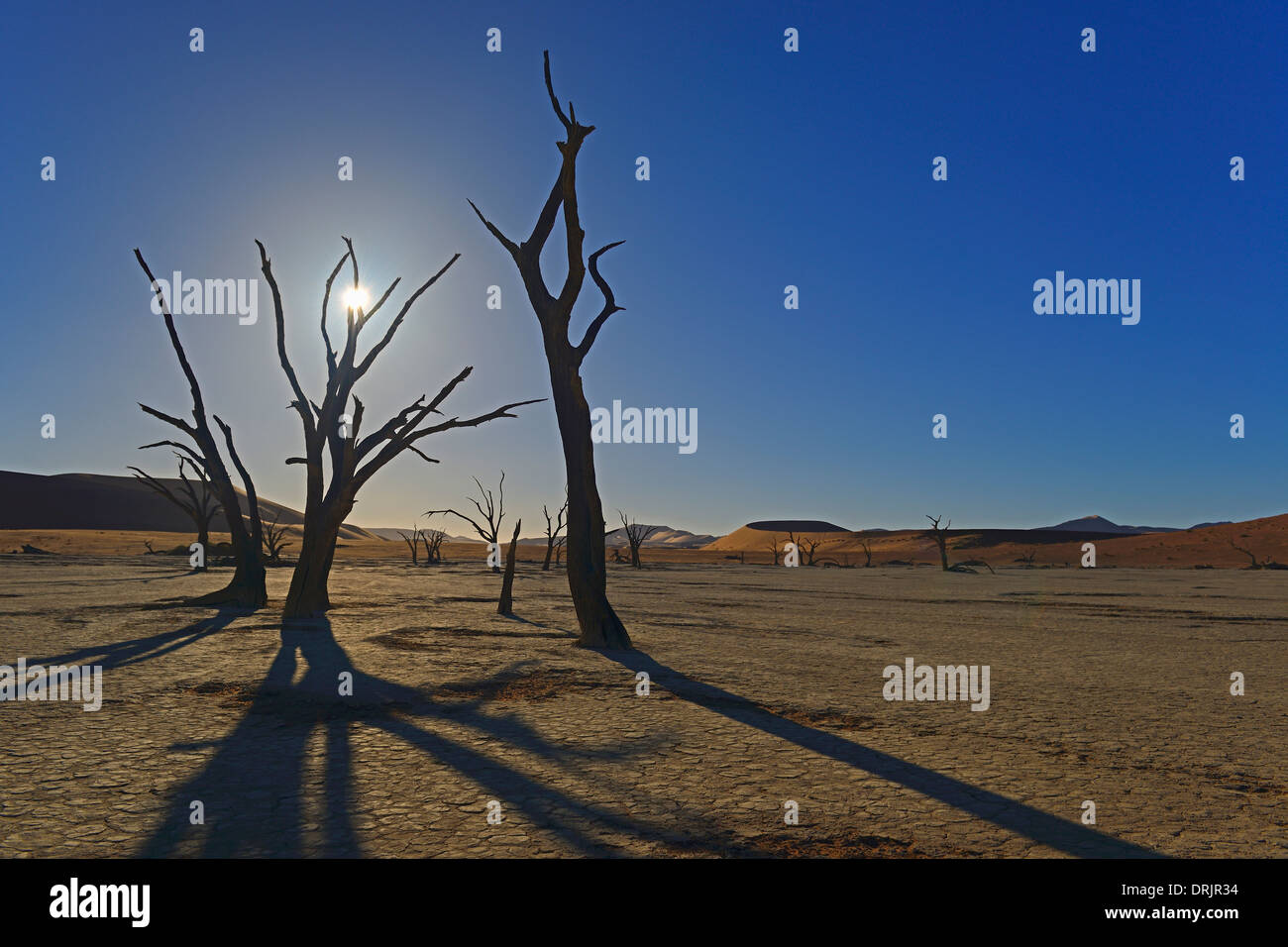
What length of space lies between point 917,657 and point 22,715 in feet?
34.8

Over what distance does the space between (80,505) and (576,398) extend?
129430 millimetres

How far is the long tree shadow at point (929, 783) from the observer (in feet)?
14.0

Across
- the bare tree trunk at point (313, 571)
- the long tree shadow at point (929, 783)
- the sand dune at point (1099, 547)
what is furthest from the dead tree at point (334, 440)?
the sand dune at point (1099, 547)

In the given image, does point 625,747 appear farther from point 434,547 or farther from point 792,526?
point 792,526

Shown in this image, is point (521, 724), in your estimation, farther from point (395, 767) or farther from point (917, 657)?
point (917, 657)

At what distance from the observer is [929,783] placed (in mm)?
5414

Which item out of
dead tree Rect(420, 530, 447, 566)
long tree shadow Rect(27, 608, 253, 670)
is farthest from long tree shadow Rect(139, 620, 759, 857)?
dead tree Rect(420, 530, 447, 566)

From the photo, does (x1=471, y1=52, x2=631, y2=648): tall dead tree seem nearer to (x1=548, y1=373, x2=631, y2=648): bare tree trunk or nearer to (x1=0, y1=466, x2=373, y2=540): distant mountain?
(x1=548, y1=373, x2=631, y2=648): bare tree trunk

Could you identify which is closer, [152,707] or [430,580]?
[152,707]

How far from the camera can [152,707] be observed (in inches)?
295

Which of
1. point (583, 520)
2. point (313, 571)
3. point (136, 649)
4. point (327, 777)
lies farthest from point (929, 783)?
point (313, 571)

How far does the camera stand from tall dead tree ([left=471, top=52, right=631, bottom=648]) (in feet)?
41.6

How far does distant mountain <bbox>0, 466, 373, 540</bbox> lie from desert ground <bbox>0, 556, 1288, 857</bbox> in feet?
333
